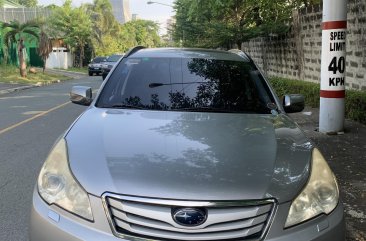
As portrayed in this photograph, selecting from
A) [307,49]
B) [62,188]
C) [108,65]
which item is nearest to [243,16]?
[307,49]

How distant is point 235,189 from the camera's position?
260cm

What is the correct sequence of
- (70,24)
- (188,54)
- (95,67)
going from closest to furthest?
1. (188,54)
2. (95,67)
3. (70,24)

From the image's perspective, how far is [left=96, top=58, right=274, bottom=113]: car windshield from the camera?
13.5 ft

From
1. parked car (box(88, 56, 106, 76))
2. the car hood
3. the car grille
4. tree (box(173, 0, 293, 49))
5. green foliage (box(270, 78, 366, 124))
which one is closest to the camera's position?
the car grille

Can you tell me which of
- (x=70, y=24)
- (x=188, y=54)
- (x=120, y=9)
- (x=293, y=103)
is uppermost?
(x=120, y=9)

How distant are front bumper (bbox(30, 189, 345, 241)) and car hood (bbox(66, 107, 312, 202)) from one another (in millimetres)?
138

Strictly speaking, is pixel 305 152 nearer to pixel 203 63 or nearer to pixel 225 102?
pixel 225 102

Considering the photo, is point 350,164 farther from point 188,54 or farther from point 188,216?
point 188,216

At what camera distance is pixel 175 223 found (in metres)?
2.49

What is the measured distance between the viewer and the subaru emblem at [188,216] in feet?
8.17

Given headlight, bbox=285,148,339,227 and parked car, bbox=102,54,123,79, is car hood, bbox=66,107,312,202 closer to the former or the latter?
headlight, bbox=285,148,339,227

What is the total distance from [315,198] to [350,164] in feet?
12.6

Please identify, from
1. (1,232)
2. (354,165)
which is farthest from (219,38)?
(1,232)

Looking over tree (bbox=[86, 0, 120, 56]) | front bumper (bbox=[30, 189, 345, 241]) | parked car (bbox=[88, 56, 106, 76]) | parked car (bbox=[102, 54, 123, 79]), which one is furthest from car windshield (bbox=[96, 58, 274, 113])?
tree (bbox=[86, 0, 120, 56])
